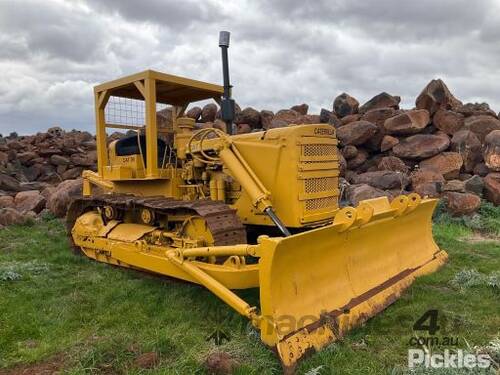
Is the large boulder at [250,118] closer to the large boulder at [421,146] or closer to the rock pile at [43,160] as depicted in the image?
the large boulder at [421,146]

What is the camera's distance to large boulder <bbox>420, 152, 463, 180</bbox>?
10.7 meters

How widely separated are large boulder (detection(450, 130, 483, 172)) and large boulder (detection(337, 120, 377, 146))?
200 cm

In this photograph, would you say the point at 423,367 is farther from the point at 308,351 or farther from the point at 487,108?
the point at 487,108

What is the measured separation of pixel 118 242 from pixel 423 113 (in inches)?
336

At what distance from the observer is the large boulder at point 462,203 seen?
9.34 metres

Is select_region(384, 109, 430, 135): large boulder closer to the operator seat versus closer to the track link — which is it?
the operator seat

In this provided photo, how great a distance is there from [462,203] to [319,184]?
5.44m

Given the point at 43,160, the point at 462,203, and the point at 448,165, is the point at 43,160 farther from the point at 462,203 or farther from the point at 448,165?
the point at 462,203

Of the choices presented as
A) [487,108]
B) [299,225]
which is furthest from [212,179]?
[487,108]

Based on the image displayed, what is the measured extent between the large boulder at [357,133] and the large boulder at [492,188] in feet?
9.43

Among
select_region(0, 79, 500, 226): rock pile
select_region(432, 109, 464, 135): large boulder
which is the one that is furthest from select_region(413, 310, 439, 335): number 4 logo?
select_region(432, 109, 464, 135): large boulder

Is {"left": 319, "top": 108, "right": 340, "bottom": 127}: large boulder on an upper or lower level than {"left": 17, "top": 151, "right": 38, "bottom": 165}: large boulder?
upper

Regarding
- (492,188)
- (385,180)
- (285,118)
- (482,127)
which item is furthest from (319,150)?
(482,127)

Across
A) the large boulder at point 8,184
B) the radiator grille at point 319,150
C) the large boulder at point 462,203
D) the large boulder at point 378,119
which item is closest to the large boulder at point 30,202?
the large boulder at point 8,184
